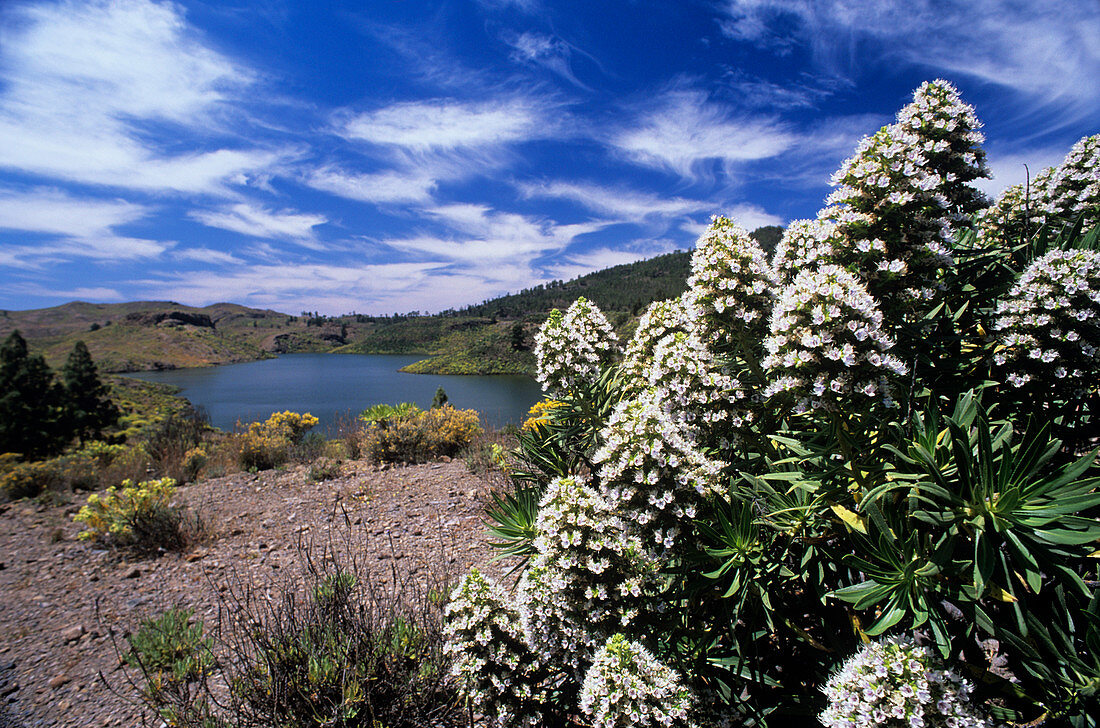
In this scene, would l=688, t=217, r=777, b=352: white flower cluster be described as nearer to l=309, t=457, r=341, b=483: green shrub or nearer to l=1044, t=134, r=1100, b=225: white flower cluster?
l=1044, t=134, r=1100, b=225: white flower cluster

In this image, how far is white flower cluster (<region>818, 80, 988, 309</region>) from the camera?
6.48 feet

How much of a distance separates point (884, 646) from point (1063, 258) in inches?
71.4

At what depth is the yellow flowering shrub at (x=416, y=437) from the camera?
1050 cm

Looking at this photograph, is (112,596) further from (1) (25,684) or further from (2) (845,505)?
(2) (845,505)

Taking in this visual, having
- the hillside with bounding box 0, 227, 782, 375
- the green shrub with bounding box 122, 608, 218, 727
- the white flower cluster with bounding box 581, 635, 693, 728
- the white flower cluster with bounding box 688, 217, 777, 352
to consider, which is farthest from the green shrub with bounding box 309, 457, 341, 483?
the hillside with bounding box 0, 227, 782, 375

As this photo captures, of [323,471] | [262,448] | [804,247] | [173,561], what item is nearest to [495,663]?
[804,247]

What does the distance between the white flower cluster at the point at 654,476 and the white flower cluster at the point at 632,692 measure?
484mm

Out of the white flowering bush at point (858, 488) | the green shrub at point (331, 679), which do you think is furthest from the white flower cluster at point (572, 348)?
the green shrub at point (331, 679)

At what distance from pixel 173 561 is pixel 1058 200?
10.5 m

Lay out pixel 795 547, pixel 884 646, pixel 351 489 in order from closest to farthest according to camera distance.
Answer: pixel 884 646
pixel 795 547
pixel 351 489

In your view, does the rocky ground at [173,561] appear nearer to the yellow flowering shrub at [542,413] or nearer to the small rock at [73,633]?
the small rock at [73,633]

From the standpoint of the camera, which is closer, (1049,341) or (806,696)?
(1049,341)

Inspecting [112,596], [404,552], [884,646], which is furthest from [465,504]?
[884,646]

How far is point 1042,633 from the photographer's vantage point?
1534mm
